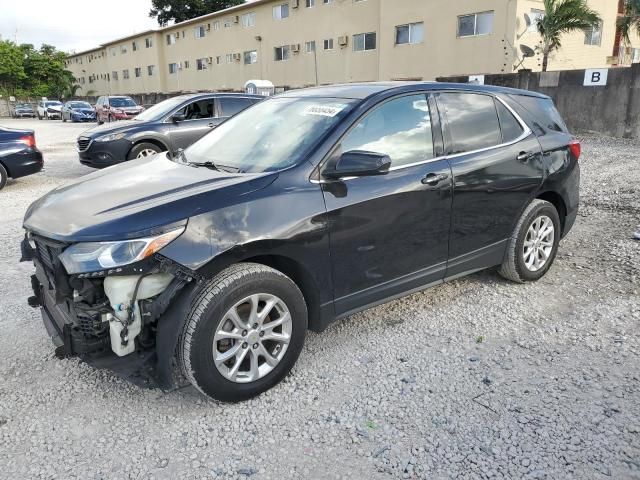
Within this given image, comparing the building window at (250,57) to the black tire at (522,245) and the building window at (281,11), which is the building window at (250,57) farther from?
the black tire at (522,245)

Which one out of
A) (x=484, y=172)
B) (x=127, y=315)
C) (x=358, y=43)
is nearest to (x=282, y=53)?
(x=358, y=43)

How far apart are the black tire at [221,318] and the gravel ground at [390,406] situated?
0.47 feet

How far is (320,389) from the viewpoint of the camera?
311 cm

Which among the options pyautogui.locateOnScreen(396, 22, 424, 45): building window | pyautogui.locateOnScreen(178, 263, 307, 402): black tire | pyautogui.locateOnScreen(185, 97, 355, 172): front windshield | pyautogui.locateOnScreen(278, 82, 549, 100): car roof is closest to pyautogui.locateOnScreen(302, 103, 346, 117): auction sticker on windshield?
pyautogui.locateOnScreen(185, 97, 355, 172): front windshield

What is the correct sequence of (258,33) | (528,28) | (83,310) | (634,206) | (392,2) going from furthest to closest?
(258,33), (392,2), (528,28), (634,206), (83,310)

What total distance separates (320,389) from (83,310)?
4.66 feet

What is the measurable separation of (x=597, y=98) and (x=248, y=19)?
26331 mm

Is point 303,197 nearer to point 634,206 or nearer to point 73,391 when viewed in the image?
point 73,391

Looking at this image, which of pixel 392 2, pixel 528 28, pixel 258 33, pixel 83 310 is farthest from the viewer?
pixel 258 33

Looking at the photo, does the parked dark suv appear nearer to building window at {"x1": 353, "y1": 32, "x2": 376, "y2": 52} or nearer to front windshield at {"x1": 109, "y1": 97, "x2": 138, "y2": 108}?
building window at {"x1": 353, "y1": 32, "x2": 376, "y2": 52}

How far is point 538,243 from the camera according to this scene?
4.56 metres

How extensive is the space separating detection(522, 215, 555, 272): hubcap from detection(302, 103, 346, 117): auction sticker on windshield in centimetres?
206

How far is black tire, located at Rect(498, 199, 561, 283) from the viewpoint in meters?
4.32

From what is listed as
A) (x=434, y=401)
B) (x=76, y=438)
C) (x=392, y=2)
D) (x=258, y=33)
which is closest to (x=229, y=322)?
(x=76, y=438)
